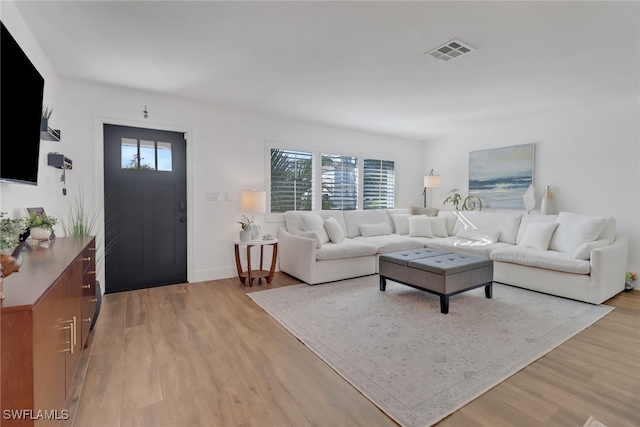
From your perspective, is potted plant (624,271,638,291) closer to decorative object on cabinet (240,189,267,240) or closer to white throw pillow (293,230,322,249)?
white throw pillow (293,230,322,249)

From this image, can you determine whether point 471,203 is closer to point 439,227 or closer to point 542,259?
point 439,227

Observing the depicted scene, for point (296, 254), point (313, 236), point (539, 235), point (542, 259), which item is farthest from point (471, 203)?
point (296, 254)

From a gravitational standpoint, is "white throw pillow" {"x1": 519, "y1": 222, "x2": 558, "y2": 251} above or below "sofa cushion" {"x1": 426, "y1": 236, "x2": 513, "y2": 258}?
above

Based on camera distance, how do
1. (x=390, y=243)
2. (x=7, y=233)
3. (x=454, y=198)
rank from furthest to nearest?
1. (x=454, y=198)
2. (x=390, y=243)
3. (x=7, y=233)

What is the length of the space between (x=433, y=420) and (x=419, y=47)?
273cm

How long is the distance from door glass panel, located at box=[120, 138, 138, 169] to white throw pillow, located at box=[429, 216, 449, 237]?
15.1 feet

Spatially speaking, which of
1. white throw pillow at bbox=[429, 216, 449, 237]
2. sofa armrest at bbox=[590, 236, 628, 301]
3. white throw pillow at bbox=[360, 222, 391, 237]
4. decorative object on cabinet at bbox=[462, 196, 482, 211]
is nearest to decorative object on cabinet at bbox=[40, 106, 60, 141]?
white throw pillow at bbox=[360, 222, 391, 237]

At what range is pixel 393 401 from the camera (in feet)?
5.76

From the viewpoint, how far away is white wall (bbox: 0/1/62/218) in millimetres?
2017

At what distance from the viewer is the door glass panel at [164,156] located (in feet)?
13.2

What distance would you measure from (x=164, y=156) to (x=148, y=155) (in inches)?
7.3

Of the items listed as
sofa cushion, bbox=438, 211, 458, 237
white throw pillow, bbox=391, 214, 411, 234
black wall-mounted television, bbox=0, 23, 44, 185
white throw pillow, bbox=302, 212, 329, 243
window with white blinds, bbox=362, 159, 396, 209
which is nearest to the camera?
black wall-mounted television, bbox=0, 23, 44, 185

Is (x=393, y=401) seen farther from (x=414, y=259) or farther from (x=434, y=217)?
(x=434, y=217)

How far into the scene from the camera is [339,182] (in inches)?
221
